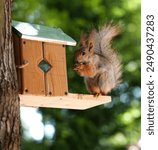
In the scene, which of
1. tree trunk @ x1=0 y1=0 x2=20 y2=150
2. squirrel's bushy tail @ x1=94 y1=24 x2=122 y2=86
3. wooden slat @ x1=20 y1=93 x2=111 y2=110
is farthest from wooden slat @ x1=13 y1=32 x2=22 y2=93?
squirrel's bushy tail @ x1=94 y1=24 x2=122 y2=86

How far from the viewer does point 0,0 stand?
4336mm

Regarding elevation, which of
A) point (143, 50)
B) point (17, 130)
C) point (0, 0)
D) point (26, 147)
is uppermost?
point (0, 0)

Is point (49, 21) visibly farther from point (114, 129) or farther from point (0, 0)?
point (0, 0)

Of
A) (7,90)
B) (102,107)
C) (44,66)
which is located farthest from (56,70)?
(102,107)

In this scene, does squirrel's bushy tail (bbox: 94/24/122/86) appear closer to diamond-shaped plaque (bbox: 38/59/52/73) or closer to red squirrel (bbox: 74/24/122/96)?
red squirrel (bbox: 74/24/122/96)

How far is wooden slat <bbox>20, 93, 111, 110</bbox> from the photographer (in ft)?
15.4

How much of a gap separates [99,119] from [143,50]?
4833 mm

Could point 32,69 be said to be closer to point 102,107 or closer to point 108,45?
point 108,45

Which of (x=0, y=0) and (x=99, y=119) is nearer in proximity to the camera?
(x=0, y=0)

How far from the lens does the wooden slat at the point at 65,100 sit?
4.68 m

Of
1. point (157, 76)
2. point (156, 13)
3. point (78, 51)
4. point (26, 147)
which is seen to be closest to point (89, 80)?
point (78, 51)


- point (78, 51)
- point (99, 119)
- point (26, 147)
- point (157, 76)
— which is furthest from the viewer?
point (99, 119)

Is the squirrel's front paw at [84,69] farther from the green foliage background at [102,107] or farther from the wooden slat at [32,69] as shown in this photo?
the green foliage background at [102,107]

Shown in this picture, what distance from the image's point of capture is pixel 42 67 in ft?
15.6
